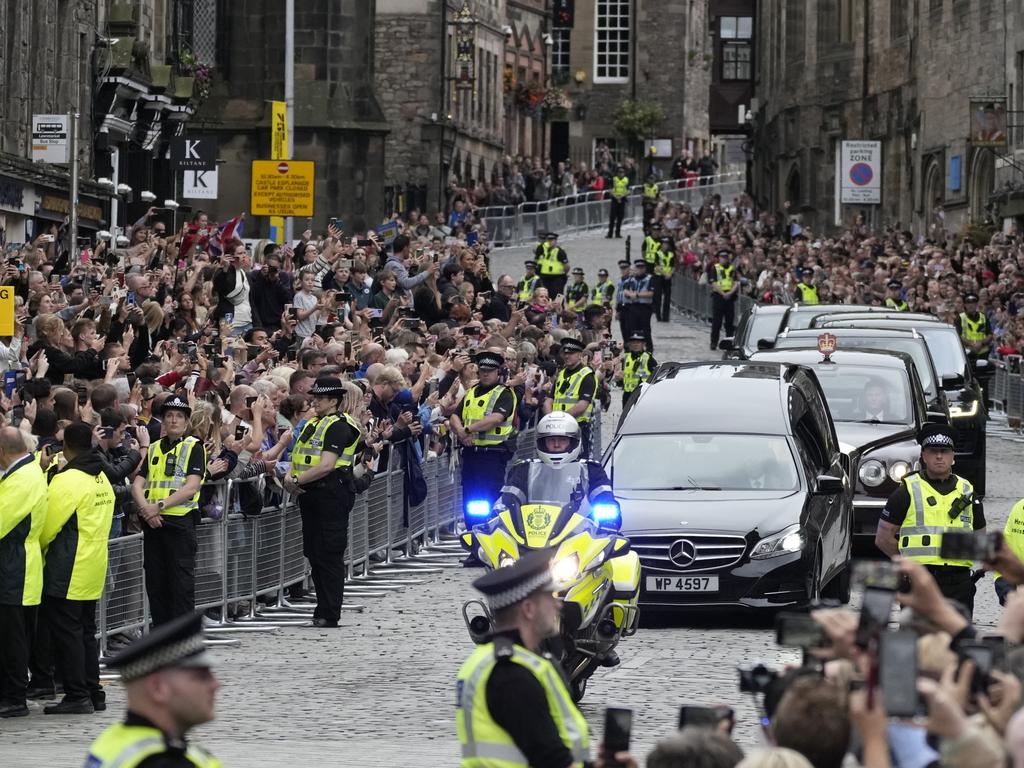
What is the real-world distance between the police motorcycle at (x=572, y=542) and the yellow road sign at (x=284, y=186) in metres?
22.9

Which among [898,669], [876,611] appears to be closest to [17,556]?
[876,611]

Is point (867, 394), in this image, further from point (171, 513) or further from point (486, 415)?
point (171, 513)

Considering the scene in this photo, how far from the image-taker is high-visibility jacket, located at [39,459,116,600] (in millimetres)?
13992

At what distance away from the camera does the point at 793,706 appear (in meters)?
5.90

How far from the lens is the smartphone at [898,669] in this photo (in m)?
5.32

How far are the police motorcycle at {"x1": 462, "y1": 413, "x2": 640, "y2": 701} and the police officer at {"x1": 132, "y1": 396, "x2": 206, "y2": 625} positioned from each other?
1812mm

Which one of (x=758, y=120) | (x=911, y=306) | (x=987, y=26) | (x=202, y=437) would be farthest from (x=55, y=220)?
(x=758, y=120)

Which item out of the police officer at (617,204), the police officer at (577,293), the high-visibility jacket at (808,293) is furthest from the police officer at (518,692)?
the police officer at (617,204)

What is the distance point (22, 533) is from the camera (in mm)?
13734

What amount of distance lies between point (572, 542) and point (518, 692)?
6.61 meters

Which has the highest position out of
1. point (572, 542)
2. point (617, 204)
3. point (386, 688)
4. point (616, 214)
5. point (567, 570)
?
point (617, 204)

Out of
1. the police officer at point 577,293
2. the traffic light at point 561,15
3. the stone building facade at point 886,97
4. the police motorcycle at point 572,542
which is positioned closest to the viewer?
the police motorcycle at point 572,542

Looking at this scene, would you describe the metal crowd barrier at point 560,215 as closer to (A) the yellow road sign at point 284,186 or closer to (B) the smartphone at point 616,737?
(A) the yellow road sign at point 284,186

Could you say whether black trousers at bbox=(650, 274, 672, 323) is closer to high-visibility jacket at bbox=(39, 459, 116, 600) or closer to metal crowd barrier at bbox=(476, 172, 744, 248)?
metal crowd barrier at bbox=(476, 172, 744, 248)
